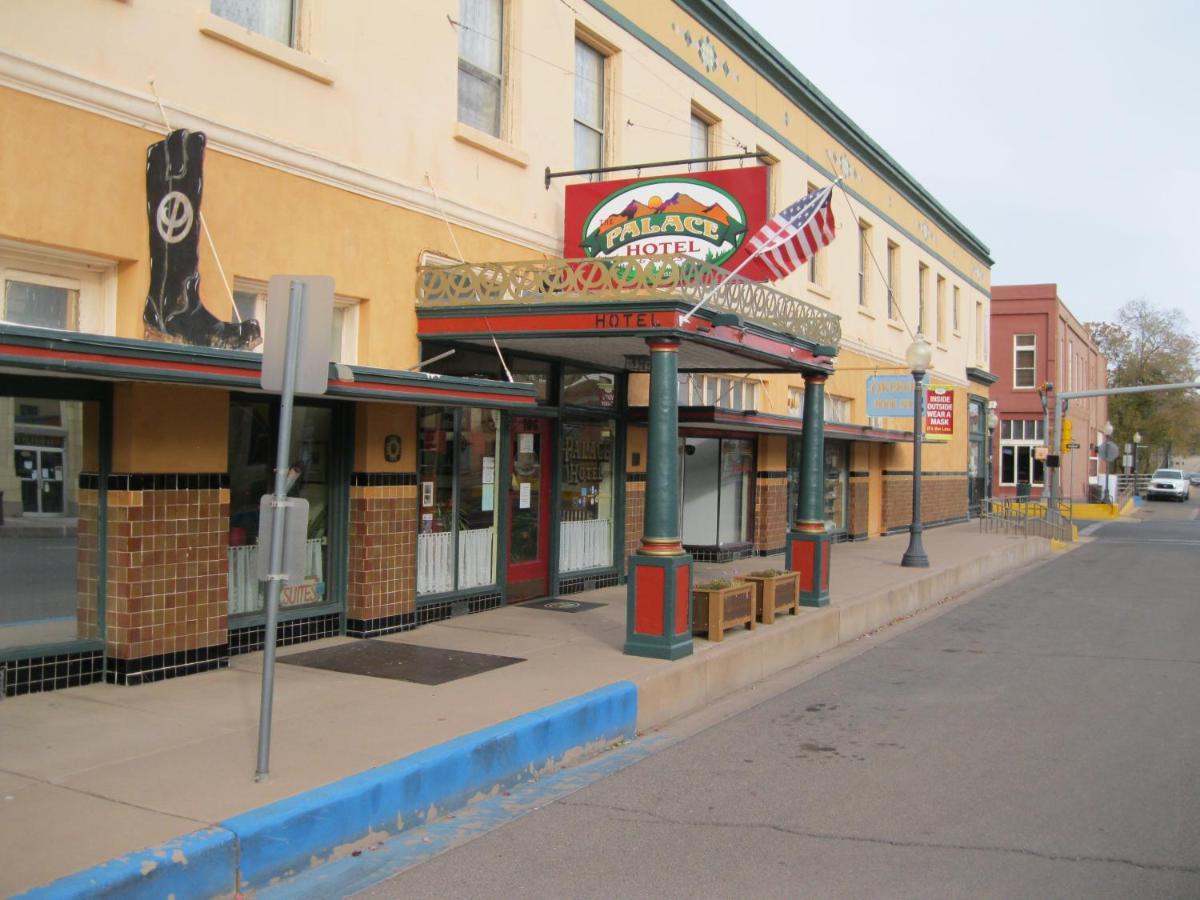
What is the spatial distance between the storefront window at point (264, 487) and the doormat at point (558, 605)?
2895mm

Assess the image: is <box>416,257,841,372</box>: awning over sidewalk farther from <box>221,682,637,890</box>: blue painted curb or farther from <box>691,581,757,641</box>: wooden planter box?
<box>221,682,637,890</box>: blue painted curb

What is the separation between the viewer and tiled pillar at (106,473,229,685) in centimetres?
750

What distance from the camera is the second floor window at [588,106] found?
1281cm

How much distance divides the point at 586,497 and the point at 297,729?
22.8 ft

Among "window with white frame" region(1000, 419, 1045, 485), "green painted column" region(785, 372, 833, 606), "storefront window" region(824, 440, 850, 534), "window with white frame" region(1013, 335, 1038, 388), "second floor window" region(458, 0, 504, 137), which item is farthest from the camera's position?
"window with white frame" region(1013, 335, 1038, 388)

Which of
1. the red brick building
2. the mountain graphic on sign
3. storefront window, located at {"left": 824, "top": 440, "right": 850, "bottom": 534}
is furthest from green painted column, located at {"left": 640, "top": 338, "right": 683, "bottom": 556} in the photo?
the red brick building

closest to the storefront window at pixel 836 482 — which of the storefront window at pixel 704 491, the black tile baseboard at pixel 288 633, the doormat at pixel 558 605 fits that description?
the storefront window at pixel 704 491

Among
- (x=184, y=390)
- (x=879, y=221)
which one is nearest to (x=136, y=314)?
(x=184, y=390)

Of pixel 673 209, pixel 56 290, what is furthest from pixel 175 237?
pixel 673 209

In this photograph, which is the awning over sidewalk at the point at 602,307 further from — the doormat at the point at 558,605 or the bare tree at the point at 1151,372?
the bare tree at the point at 1151,372

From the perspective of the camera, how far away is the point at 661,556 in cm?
897

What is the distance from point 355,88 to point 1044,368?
45.8 m

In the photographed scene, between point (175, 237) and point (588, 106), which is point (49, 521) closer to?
point (175, 237)

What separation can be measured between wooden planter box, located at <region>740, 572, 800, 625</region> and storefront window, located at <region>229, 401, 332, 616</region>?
431 cm
